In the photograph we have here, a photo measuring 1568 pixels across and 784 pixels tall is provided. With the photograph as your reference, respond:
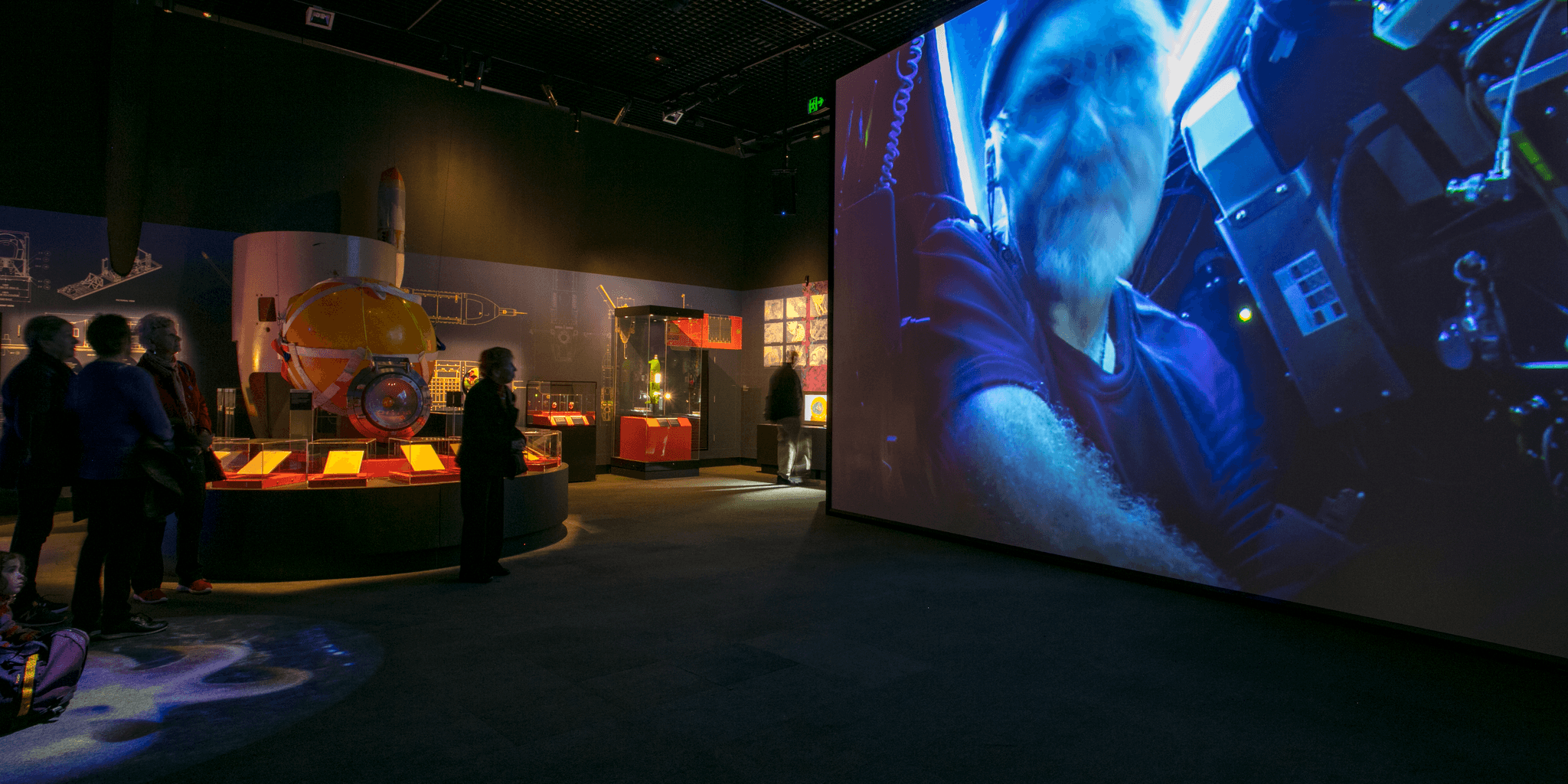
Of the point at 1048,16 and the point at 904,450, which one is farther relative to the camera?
the point at 904,450

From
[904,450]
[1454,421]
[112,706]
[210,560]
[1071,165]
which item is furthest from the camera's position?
[904,450]

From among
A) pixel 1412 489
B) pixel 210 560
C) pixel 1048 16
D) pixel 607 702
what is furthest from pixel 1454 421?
pixel 210 560

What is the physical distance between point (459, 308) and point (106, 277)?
11.1 feet

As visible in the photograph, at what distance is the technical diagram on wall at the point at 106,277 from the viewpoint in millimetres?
7504

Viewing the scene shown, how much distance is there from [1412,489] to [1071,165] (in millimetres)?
2836

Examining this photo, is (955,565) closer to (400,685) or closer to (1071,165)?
(1071,165)

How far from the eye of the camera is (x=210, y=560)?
4.79 metres

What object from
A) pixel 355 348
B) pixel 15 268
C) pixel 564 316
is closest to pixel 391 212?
pixel 564 316

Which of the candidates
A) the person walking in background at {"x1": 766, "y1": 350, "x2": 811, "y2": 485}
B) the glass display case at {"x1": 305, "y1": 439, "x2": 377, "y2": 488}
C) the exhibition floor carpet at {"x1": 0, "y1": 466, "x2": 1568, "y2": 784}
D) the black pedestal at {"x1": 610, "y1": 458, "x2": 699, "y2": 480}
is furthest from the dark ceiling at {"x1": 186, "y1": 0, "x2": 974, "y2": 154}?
the exhibition floor carpet at {"x1": 0, "y1": 466, "x2": 1568, "y2": 784}

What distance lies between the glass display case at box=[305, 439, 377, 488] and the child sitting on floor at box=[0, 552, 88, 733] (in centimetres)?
252

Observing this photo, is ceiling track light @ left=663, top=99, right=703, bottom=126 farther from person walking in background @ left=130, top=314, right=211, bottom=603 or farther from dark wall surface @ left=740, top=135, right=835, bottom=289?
person walking in background @ left=130, top=314, right=211, bottom=603

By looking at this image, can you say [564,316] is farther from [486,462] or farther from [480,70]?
[486,462]

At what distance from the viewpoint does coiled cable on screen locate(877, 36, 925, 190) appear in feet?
22.0

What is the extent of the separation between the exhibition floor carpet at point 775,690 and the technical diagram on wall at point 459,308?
5.37 meters
